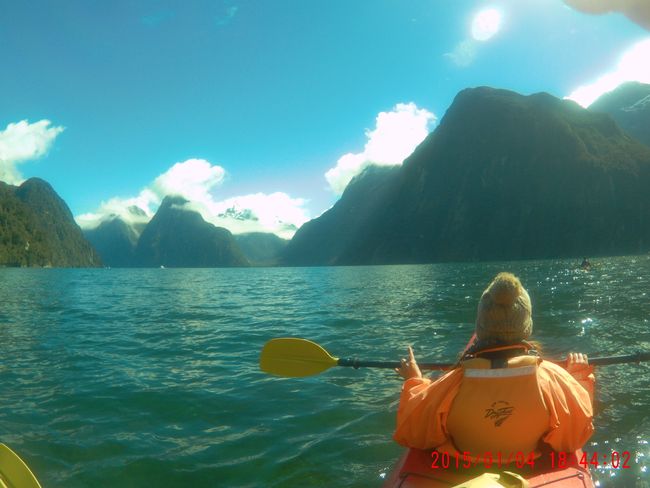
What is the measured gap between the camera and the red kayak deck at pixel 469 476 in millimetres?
3623

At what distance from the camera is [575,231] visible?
135 metres

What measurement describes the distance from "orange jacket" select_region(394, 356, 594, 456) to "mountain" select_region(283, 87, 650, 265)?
473ft

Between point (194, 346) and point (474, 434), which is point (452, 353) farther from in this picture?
point (474, 434)

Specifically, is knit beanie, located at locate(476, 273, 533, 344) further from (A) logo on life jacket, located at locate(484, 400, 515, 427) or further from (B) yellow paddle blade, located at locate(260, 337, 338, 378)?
(B) yellow paddle blade, located at locate(260, 337, 338, 378)

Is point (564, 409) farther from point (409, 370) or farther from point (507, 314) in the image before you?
point (409, 370)

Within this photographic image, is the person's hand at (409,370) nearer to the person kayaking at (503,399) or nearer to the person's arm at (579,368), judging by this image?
the person kayaking at (503,399)

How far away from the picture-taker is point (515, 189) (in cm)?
15338

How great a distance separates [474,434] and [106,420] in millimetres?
6223

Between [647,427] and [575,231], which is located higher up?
[575,231]

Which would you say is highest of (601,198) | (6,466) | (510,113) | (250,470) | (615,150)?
(510,113)

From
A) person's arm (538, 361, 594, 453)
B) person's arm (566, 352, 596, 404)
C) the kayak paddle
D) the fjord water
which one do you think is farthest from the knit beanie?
the kayak paddle

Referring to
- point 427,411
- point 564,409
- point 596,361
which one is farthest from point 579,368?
point 427,411

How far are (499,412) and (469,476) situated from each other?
64 centimetres

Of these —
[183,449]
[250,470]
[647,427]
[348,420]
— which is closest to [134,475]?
[183,449]
